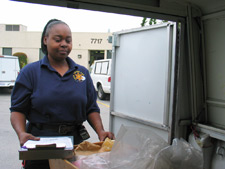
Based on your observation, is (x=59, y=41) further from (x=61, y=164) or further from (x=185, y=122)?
(x=185, y=122)

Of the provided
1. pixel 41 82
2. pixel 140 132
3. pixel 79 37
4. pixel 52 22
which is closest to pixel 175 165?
pixel 140 132

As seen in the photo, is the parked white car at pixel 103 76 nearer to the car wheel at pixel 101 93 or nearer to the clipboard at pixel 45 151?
the car wheel at pixel 101 93

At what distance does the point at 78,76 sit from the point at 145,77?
1.39 m

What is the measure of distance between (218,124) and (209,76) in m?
0.51

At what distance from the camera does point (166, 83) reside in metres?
2.88

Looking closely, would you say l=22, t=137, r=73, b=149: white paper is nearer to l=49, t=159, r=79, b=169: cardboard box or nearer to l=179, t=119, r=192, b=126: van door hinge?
l=49, t=159, r=79, b=169: cardboard box

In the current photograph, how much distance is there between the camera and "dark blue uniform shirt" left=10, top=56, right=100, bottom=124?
1.75m

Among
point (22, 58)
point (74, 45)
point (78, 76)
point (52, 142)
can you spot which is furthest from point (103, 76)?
point (22, 58)

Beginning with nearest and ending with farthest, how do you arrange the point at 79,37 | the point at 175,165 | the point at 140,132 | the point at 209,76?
the point at 175,165
the point at 140,132
the point at 209,76
the point at 79,37

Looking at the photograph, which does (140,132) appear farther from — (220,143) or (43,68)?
(220,143)

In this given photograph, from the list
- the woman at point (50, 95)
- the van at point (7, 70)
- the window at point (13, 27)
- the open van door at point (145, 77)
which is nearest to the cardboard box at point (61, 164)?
the woman at point (50, 95)

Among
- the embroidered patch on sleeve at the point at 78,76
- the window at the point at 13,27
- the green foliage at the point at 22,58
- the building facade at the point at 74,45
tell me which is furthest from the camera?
the window at the point at 13,27

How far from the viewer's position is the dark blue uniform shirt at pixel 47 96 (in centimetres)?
175

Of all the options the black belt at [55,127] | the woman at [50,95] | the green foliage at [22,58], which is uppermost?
the green foliage at [22,58]
